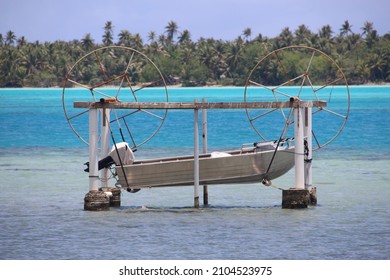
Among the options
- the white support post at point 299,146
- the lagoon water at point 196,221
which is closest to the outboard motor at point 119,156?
the lagoon water at point 196,221

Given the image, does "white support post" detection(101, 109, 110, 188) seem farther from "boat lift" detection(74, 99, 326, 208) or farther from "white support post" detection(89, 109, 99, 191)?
"white support post" detection(89, 109, 99, 191)

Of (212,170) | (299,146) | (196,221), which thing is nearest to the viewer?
(299,146)

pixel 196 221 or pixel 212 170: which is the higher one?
pixel 212 170

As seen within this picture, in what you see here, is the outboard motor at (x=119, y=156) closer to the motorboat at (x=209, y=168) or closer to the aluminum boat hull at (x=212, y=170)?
the motorboat at (x=209, y=168)

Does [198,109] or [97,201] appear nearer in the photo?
[198,109]

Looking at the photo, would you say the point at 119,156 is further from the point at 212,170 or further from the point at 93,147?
the point at 212,170

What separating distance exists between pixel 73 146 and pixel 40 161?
1358cm

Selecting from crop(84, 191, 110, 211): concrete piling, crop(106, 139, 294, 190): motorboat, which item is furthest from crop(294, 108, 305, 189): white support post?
crop(84, 191, 110, 211): concrete piling

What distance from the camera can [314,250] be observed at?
26875mm

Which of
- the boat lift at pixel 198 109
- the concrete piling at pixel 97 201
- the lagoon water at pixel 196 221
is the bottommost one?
the lagoon water at pixel 196 221

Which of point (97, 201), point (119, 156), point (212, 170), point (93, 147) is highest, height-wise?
point (93, 147)

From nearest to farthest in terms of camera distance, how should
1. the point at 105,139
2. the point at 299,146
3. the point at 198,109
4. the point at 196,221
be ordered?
the point at 299,146 < the point at 196,221 < the point at 198,109 < the point at 105,139

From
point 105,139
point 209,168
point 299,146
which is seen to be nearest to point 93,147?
point 105,139
